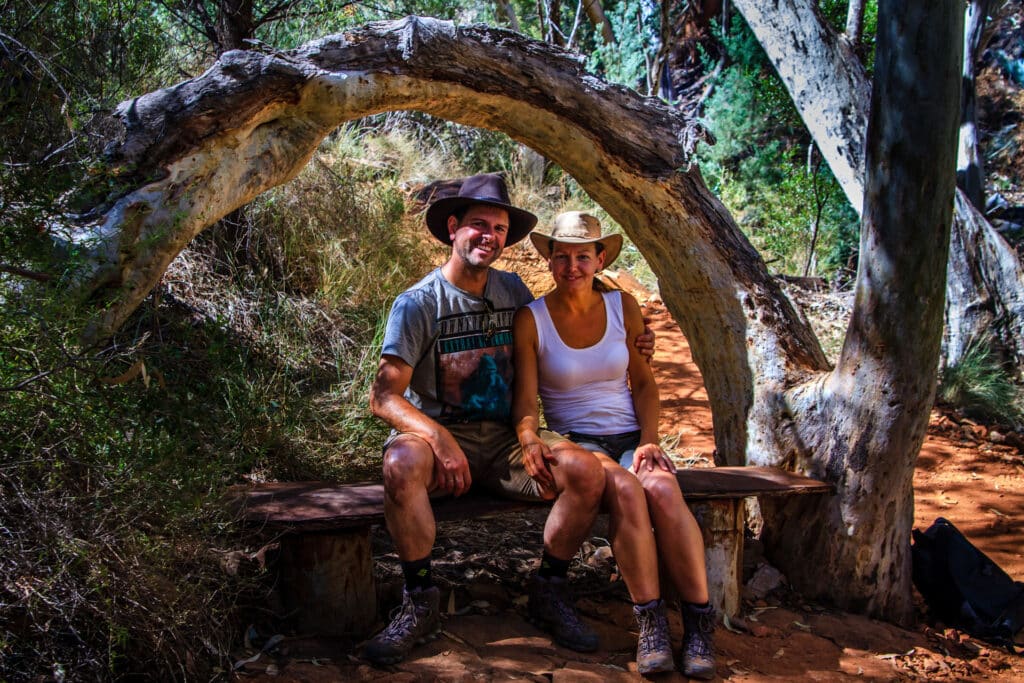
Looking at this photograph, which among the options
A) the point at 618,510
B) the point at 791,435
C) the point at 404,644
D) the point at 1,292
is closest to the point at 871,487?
the point at 791,435

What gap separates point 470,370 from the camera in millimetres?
3719

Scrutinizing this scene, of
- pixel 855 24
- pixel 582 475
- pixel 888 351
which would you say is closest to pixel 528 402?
pixel 582 475

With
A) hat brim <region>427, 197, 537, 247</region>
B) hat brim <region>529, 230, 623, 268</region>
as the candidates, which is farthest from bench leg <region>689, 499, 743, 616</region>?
hat brim <region>427, 197, 537, 247</region>

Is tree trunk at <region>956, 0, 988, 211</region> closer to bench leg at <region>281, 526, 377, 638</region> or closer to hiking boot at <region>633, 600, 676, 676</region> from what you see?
hiking boot at <region>633, 600, 676, 676</region>

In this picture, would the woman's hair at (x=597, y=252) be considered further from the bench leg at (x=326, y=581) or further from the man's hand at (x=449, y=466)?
the bench leg at (x=326, y=581)

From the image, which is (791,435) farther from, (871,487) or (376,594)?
(376,594)

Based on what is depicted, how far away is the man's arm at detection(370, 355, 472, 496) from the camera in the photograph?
3410 millimetres

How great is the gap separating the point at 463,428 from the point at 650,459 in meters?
0.72

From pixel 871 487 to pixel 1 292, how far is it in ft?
11.2

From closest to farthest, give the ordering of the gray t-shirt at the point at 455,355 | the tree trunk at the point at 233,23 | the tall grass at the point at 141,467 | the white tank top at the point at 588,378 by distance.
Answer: the tall grass at the point at 141,467
the gray t-shirt at the point at 455,355
the white tank top at the point at 588,378
the tree trunk at the point at 233,23

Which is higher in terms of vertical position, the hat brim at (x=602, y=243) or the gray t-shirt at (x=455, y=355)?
the hat brim at (x=602, y=243)

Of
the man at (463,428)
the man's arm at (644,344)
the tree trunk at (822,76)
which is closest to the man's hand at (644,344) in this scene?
the man's arm at (644,344)

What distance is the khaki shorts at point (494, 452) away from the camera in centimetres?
358

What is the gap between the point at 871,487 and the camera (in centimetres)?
408
